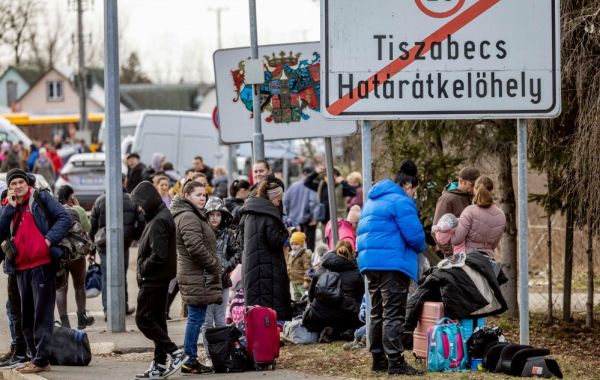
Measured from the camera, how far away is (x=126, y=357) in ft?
42.5

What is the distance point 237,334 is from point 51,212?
80.5 inches

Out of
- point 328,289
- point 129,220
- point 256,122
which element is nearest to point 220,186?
point 129,220

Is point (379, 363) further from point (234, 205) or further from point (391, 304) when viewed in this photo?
point (234, 205)

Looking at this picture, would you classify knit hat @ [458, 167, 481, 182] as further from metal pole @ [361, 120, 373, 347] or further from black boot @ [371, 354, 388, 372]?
black boot @ [371, 354, 388, 372]

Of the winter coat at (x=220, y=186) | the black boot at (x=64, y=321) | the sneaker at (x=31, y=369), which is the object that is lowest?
the sneaker at (x=31, y=369)

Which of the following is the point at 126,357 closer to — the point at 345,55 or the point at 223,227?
the point at 223,227

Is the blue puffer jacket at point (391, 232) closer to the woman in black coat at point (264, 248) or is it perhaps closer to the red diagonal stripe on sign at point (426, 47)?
the red diagonal stripe on sign at point (426, 47)

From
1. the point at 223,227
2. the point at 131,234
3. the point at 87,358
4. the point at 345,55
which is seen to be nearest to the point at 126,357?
the point at 87,358

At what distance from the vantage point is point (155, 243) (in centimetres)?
1062

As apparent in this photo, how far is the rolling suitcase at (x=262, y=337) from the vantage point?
37.2 ft

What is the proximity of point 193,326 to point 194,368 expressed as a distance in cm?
40

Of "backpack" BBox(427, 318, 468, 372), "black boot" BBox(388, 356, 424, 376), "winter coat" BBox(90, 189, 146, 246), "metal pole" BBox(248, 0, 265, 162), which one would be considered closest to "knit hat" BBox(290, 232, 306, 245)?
"metal pole" BBox(248, 0, 265, 162)

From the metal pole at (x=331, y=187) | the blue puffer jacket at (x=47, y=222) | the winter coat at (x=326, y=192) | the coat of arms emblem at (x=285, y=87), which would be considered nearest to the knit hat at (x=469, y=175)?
the metal pole at (x=331, y=187)

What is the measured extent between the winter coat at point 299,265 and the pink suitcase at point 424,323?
3.88m
